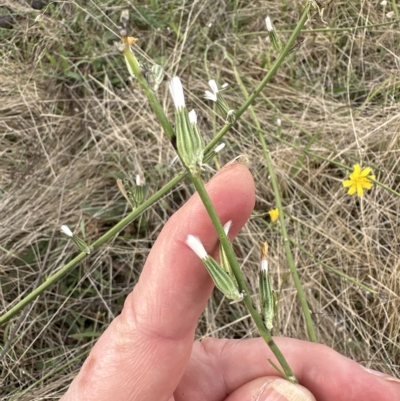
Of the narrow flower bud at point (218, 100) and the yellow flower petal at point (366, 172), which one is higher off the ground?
the narrow flower bud at point (218, 100)

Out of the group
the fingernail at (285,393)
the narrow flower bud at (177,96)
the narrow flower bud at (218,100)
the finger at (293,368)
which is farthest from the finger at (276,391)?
the narrow flower bud at (177,96)

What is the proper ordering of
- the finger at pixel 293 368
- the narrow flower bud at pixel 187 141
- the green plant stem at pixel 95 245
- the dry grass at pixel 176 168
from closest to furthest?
the narrow flower bud at pixel 187 141 < the green plant stem at pixel 95 245 < the finger at pixel 293 368 < the dry grass at pixel 176 168

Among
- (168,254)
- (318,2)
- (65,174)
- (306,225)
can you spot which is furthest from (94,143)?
(318,2)

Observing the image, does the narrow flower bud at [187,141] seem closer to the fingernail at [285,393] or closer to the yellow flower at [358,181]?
the fingernail at [285,393]

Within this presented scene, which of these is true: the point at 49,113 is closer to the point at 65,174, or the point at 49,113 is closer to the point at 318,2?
the point at 65,174

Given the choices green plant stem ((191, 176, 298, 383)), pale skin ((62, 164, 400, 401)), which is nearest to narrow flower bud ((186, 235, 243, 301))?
green plant stem ((191, 176, 298, 383))

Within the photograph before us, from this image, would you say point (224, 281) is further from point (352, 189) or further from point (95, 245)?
point (352, 189)
